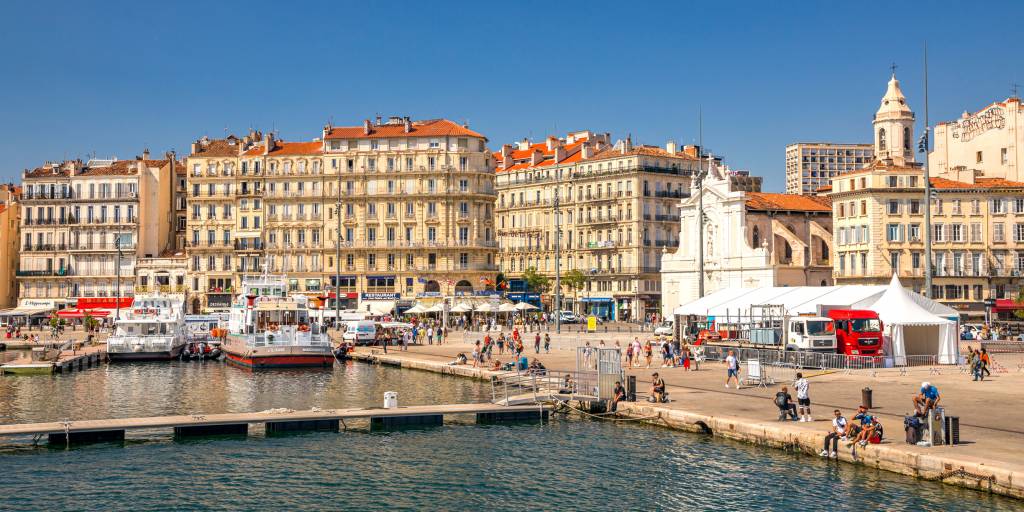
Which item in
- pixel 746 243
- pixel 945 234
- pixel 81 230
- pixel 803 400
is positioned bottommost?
pixel 803 400

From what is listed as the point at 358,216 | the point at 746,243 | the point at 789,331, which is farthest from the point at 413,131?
the point at 789,331

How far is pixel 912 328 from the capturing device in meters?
42.8

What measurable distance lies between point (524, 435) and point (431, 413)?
3311mm

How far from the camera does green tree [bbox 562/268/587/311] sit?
333 ft

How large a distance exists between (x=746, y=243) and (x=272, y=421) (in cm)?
5638

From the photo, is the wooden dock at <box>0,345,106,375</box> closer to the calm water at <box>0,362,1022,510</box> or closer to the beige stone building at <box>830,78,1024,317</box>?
the calm water at <box>0,362,1022,510</box>

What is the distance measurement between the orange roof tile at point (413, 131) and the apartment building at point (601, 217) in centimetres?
1219

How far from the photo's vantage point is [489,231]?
9594 centimetres

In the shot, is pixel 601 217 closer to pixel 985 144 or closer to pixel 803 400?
pixel 985 144

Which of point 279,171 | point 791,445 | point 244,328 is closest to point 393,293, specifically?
point 279,171

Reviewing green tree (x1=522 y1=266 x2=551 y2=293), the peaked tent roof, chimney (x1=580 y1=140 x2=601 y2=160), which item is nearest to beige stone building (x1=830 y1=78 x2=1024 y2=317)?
green tree (x1=522 y1=266 x2=551 y2=293)

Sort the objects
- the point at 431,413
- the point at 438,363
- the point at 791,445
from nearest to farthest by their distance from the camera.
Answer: the point at 791,445 < the point at 431,413 < the point at 438,363

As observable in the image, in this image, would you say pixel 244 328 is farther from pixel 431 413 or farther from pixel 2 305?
pixel 2 305

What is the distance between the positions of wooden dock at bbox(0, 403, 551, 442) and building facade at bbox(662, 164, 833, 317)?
4832 centimetres
